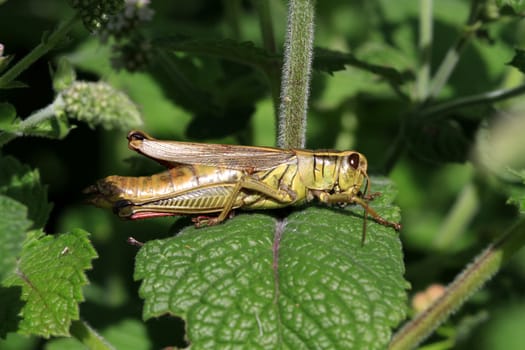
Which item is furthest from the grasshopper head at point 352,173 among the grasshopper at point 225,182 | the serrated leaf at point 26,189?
the serrated leaf at point 26,189

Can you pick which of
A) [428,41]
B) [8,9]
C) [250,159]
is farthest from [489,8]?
[8,9]

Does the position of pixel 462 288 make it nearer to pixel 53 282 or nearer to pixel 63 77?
pixel 53 282

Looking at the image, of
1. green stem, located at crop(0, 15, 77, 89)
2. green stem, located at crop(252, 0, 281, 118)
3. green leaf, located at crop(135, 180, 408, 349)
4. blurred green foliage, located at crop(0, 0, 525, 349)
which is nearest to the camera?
green leaf, located at crop(135, 180, 408, 349)

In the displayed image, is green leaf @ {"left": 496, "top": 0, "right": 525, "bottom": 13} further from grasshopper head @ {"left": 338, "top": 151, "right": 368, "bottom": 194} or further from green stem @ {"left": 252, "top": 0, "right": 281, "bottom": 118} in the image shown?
green stem @ {"left": 252, "top": 0, "right": 281, "bottom": 118}

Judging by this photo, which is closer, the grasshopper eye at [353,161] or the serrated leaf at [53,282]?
the serrated leaf at [53,282]

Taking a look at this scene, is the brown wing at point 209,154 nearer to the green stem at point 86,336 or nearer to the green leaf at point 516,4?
the green stem at point 86,336

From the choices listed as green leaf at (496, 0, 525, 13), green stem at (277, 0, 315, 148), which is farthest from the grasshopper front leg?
green leaf at (496, 0, 525, 13)

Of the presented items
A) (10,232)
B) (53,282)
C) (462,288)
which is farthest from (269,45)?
(10,232)

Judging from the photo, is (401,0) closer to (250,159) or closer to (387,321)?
(250,159)
